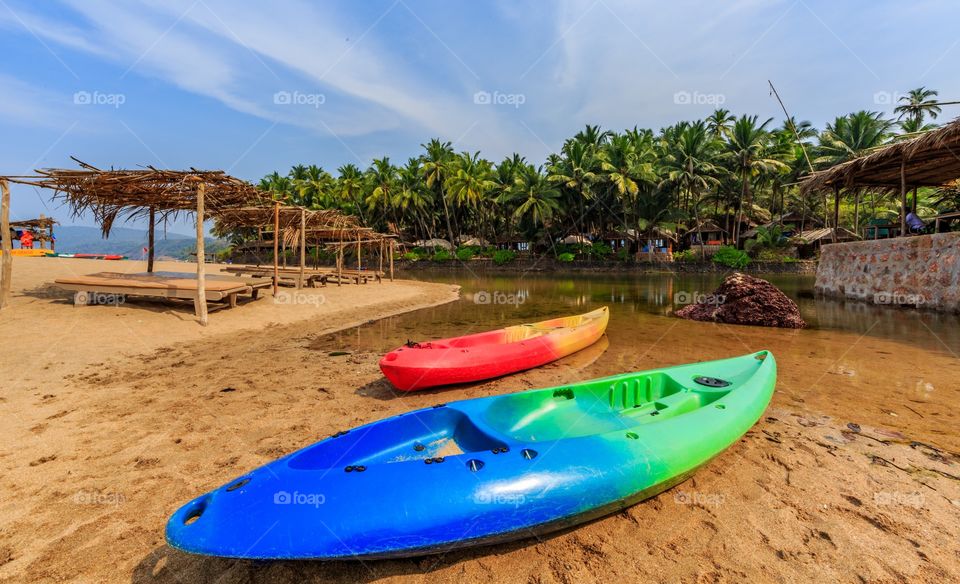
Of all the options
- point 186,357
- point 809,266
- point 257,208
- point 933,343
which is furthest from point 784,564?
point 809,266

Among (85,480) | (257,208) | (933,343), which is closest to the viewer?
(85,480)

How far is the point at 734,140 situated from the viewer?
3259 cm

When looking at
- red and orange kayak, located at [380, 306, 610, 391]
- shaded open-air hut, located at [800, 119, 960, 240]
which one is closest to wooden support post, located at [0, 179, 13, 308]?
red and orange kayak, located at [380, 306, 610, 391]

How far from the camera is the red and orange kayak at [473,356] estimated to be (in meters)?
5.21

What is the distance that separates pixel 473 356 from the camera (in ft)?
18.6

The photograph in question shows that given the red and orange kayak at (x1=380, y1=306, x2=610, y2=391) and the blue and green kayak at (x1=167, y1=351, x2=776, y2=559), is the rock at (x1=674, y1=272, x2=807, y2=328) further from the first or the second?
the blue and green kayak at (x1=167, y1=351, x2=776, y2=559)

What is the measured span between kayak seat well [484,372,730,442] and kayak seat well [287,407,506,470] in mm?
249

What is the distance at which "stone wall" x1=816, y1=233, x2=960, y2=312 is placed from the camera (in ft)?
37.5

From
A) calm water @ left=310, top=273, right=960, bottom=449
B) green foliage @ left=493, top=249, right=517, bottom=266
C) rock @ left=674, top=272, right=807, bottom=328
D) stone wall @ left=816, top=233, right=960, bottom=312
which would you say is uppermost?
green foliage @ left=493, top=249, right=517, bottom=266

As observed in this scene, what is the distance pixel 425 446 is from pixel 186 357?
19.0 ft

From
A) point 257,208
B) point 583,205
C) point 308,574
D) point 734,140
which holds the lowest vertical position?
point 308,574

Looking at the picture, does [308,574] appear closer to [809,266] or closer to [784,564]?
[784,564]

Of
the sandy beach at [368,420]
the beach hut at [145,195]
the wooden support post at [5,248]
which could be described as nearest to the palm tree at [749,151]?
the sandy beach at [368,420]

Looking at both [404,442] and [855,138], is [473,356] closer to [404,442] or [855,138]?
[404,442]
